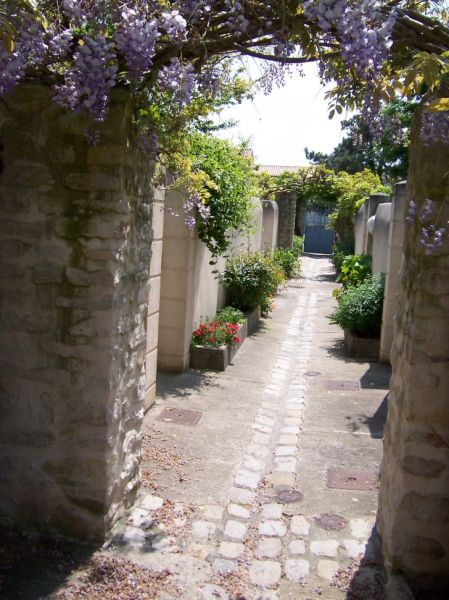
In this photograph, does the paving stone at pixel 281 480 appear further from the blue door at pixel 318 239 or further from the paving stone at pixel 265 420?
the blue door at pixel 318 239

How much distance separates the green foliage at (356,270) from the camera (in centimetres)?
1102

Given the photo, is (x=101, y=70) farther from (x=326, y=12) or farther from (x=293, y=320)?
(x=293, y=320)

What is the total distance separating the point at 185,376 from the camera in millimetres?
7004

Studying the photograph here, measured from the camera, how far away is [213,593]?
320 cm

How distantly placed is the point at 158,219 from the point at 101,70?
9.77 feet

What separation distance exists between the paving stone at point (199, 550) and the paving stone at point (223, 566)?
3.2 inches

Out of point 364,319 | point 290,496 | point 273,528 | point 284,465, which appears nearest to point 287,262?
point 364,319

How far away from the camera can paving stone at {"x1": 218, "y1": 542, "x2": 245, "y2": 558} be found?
140 inches

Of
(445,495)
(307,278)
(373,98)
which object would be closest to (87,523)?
(445,495)

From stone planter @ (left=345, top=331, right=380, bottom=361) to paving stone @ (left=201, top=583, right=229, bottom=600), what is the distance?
5563mm

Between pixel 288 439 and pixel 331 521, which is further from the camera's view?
pixel 288 439

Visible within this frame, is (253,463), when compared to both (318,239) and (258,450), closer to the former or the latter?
(258,450)

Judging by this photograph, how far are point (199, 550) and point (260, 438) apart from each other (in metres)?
1.89

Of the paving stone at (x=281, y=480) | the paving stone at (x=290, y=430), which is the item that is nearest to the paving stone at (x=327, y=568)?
the paving stone at (x=281, y=480)
